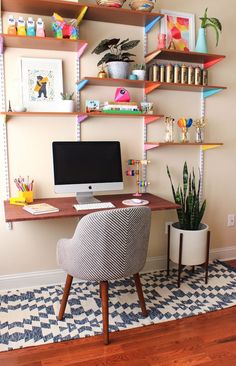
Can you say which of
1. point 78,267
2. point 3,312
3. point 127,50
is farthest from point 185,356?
point 127,50

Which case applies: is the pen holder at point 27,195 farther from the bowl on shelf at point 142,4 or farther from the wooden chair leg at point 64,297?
the bowl on shelf at point 142,4

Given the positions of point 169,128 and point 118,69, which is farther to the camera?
point 169,128

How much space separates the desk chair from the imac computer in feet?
1.72

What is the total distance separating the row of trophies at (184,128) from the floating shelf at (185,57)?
49cm

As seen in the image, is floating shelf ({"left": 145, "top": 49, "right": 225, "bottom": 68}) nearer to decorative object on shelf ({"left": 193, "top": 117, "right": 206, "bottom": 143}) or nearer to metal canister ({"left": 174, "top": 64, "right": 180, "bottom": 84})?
metal canister ({"left": 174, "top": 64, "right": 180, "bottom": 84})

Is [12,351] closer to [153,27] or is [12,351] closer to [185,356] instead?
[185,356]

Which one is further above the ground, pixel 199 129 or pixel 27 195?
pixel 199 129

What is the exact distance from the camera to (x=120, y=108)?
2.53m

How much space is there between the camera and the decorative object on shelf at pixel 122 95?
260cm

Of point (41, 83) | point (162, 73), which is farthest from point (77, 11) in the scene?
point (162, 73)

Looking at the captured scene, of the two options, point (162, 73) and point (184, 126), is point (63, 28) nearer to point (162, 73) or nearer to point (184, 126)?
point (162, 73)

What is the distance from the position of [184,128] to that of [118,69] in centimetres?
76

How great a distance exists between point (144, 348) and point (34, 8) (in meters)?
2.32

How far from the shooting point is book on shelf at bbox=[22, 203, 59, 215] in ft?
6.83
